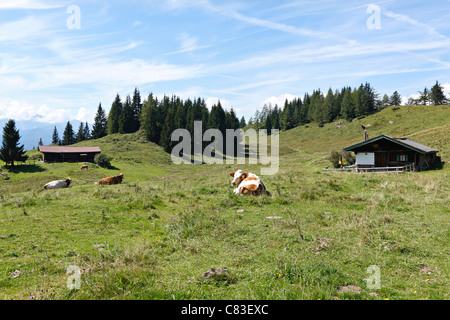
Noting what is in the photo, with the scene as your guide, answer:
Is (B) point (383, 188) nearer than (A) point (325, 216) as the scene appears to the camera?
No

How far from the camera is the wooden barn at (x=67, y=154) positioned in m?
62.5

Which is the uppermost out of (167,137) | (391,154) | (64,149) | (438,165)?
(167,137)

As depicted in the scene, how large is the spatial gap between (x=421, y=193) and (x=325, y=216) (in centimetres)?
975

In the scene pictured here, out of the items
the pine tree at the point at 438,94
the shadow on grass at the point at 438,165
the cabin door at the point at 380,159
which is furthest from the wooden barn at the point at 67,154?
the pine tree at the point at 438,94

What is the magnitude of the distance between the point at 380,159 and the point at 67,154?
68.7m

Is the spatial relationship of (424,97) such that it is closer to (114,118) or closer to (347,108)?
(347,108)

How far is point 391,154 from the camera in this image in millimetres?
38594

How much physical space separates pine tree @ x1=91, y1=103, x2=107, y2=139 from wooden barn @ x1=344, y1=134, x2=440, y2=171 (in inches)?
3987

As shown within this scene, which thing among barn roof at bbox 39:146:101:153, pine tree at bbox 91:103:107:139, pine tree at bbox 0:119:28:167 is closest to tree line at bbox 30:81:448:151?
pine tree at bbox 91:103:107:139

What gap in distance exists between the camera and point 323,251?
24.8 ft

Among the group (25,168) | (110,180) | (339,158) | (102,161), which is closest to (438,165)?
(339,158)

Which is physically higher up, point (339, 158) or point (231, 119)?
point (231, 119)
